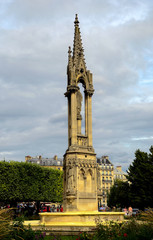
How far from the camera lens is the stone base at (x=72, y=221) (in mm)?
15633

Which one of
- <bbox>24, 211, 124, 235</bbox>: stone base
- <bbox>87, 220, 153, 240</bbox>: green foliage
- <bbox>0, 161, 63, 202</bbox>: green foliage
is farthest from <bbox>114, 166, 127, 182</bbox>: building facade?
<bbox>87, 220, 153, 240</bbox>: green foliage

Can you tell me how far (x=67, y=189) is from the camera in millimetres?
21219

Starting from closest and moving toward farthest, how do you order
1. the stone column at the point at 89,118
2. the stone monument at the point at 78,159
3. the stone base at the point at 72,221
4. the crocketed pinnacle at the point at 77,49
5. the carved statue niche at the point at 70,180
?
1. the stone base at the point at 72,221
2. the stone monument at the point at 78,159
3. the carved statue niche at the point at 70,180
4. the stone column at the point at 89,118
5. the crocketed pinnacle at the point at 77,49

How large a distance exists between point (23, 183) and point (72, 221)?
23.6 meters

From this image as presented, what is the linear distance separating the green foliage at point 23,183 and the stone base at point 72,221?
2167cm

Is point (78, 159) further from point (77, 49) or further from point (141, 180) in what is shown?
point (141, 180)

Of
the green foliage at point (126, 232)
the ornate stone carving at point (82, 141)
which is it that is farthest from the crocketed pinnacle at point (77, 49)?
the green foliage at point (126, 232)

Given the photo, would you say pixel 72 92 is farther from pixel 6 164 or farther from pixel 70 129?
pixel 6 164

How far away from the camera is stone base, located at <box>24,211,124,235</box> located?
15633mm

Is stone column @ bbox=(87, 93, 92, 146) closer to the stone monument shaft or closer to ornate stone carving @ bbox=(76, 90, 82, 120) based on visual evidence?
the stone monument shaft

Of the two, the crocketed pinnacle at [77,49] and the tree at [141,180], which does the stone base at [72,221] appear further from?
the tree at [141,180]

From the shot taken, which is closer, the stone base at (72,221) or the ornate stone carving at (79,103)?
the stone base at (72,221)

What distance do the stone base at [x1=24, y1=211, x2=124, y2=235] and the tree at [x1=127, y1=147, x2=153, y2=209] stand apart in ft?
79.8

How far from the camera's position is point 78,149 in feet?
72.8
